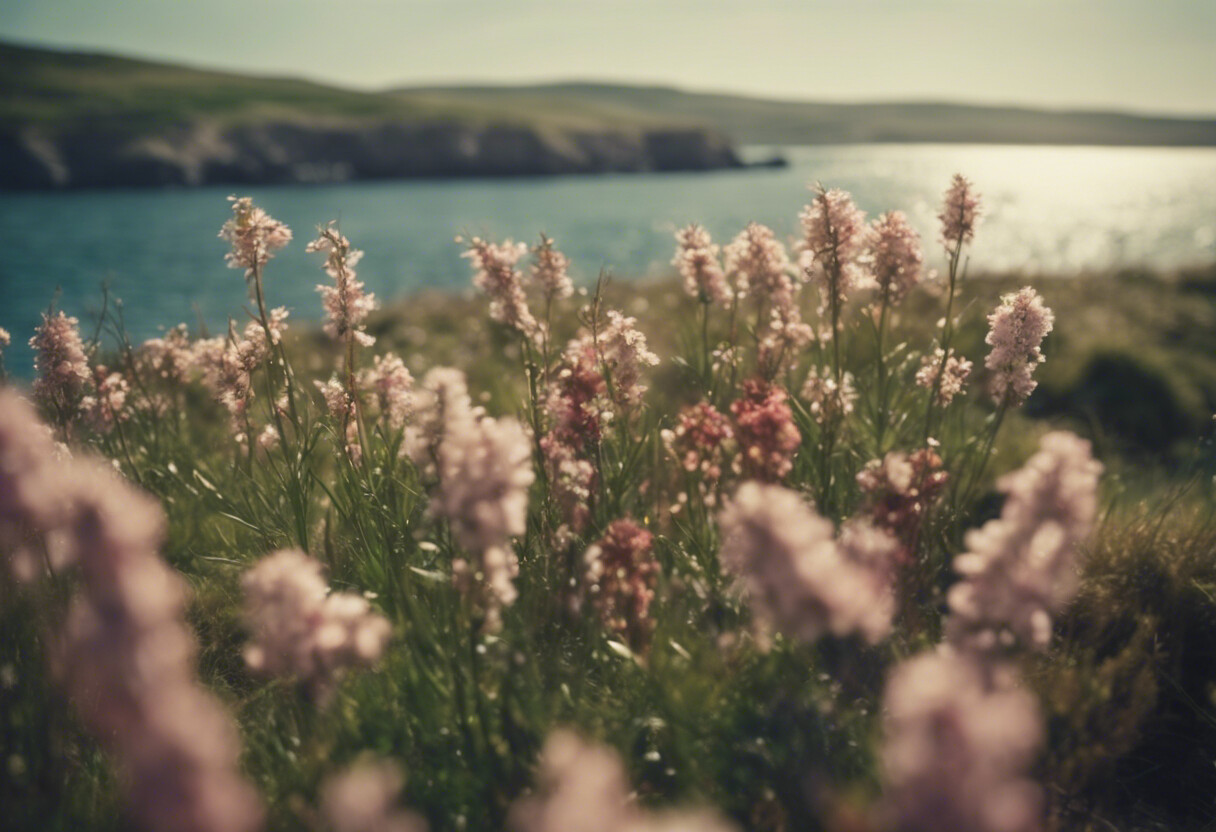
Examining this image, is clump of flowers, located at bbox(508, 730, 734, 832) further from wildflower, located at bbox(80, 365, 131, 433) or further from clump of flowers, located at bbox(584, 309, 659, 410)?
wildflower, located at bbox(80, 365, 131, 433)

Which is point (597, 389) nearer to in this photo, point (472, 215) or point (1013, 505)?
point (1013, 505)

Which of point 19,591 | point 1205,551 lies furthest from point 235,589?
point 1205,551

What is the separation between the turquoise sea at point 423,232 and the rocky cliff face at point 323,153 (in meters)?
3.90

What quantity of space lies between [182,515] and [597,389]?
272 cm

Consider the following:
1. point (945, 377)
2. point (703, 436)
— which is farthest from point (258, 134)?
point (703, 436)

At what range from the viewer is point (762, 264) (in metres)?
4.35

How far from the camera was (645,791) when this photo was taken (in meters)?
2.65

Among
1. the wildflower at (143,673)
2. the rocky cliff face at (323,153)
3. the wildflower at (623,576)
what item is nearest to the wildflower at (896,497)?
the wildflower at (623,576)

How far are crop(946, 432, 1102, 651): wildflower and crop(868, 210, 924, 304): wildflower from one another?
2.06 meters

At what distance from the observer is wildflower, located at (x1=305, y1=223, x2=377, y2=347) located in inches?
141

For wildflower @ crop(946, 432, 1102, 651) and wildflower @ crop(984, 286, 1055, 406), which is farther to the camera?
wildflower @ crop(984, 286, 1055, 406)

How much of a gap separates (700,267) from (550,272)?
0.83 m

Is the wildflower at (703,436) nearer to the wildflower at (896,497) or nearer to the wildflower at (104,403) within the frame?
the wildflower at (896,497)

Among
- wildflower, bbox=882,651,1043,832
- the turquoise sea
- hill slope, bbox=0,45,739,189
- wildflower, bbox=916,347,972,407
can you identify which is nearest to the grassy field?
wildflower, bbox=882,651,1043,832
